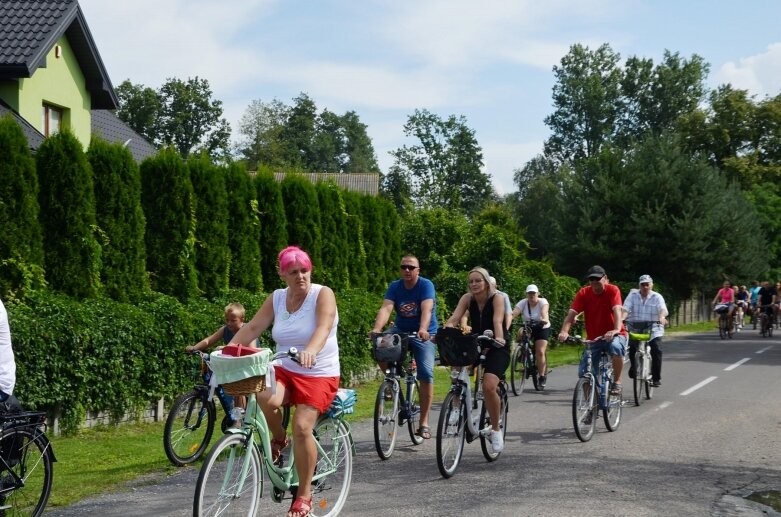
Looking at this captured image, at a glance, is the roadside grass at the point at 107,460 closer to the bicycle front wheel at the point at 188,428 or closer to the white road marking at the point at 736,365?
the bicycle front wheel at the point at 188,428

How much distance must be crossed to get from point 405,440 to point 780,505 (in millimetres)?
4184

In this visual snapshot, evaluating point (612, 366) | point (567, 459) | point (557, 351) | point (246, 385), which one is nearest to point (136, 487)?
point (246, 385)

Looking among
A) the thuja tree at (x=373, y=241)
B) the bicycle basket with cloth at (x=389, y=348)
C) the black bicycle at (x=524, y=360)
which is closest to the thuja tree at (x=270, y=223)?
the thuja tree at (x=373, y=241)

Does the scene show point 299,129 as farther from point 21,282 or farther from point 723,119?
point 21,282

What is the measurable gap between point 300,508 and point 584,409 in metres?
5.48

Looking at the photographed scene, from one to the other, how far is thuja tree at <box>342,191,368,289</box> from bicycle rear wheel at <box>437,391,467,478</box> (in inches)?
479

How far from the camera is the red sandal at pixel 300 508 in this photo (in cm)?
607

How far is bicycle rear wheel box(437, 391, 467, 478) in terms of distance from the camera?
840cm

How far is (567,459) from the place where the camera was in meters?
9.52

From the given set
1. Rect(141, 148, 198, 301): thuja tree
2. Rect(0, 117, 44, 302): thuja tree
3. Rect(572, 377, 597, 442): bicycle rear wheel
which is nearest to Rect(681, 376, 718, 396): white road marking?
Rect(572, 377, 597, 442): bicycle rear wheel

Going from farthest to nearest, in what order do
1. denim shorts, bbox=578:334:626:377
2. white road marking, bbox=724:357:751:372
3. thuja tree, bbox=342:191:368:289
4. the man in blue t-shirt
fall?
thuja tree, bbox=342:191:368:289
white road marking, bbox=724:357:751:372
denim shorts, bbox=578:334:626:377
the man in blue t-shirt

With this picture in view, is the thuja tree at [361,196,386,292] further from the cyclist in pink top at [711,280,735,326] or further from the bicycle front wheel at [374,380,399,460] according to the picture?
the cyclist in pink top at [711,280,735,326]

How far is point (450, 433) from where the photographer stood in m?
8.62

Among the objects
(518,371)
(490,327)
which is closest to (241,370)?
(490,327)
